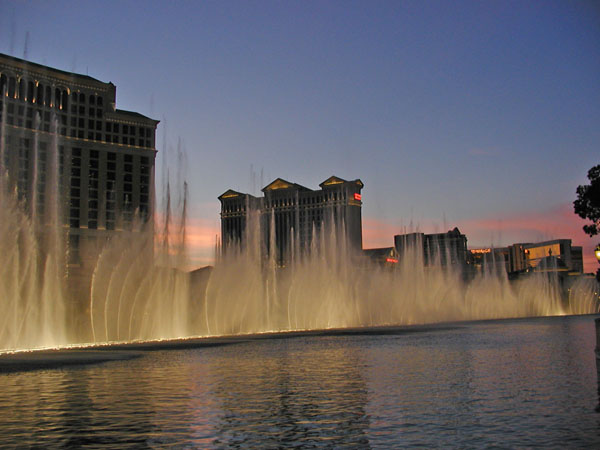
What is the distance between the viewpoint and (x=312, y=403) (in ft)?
39.8

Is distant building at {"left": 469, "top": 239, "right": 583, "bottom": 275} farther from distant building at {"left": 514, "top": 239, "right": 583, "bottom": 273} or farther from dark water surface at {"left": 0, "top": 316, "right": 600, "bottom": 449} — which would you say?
dark water surface at {"left": 0, "top": 316, "right": 600, "bottom": 449}

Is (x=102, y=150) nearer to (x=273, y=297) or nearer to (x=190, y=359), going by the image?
(x=273, y=297)

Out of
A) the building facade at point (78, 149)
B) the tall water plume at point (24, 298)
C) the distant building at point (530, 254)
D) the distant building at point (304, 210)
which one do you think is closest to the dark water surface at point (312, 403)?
the tall water plume at point (24, 298)

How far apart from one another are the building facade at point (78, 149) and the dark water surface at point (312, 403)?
83391 millimetres

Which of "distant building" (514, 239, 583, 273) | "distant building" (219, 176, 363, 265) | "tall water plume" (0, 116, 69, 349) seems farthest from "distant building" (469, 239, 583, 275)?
"tall water plume" (0, 116, 69, 349)

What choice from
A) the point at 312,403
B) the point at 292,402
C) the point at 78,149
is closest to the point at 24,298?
the point at 292,402

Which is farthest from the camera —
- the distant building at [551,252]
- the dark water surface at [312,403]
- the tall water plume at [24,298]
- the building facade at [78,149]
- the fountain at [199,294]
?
→ the distant building at [551,252]

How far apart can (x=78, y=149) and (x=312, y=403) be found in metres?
101

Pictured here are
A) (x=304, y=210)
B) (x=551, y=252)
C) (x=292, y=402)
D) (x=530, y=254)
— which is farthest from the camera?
(x=530, y=254)

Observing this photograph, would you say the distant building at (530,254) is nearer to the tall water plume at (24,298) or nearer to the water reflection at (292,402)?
the tall water plume at (24,298)

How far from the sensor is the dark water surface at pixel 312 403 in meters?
9.27

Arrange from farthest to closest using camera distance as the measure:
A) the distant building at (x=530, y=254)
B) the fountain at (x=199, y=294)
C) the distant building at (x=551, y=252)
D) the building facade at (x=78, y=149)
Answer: the distant building at (x=530, y=254) → the distant building at (x=551, y=252) → the building facade at (x=78, y=149) → the fountain at (x=199, y=294)

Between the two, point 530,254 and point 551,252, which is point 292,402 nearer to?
point 551,252

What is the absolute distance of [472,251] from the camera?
193625 millimetres
